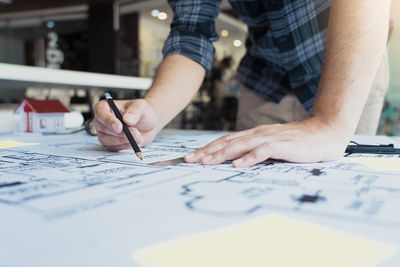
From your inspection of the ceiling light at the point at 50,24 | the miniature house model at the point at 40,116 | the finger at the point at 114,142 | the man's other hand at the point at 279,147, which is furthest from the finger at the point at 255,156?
the ceiling light at the point at 50,24

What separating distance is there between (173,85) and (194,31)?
257 mm

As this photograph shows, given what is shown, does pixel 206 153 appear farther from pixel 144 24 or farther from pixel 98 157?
pixel 144 24

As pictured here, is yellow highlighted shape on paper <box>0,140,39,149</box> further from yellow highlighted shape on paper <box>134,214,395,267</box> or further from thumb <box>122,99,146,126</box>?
yellow highlighted shape on paper <box>134,214,395,267</box>

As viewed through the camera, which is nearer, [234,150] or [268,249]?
[268,249]

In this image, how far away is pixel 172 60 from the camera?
1087 millimetres

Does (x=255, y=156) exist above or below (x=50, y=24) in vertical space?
below

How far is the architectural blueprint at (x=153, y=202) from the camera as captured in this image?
0.27 m

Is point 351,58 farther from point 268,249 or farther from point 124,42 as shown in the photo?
point 124,42

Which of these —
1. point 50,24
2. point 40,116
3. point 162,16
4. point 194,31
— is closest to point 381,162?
point 194,31

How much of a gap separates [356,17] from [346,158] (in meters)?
0.31

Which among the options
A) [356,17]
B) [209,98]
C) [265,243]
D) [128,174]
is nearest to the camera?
[265,243]

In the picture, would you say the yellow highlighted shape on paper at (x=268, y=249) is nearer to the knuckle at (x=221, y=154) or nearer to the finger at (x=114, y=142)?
the knuckle at (x=221, y=154)

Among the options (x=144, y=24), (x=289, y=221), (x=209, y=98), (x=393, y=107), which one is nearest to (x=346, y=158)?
(x=289, y=221)

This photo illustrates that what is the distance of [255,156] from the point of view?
0.59 metres
